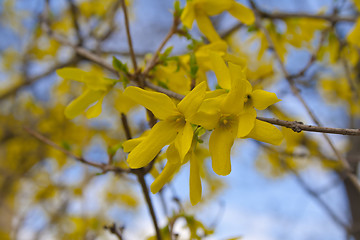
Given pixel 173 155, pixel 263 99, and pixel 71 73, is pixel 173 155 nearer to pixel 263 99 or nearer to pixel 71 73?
pixel 263 99

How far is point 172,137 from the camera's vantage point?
885 millimetres

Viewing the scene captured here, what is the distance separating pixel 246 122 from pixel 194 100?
0.53ft

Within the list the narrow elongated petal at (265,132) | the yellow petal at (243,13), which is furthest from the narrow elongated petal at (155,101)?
the yellow petal at (243,13)

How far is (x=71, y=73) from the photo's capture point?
1.21 metres

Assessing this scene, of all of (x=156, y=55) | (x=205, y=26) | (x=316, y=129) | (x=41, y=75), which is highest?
(x=41, y=75)

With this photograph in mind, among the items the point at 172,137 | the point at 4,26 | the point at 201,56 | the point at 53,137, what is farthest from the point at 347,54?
the point at 4,26

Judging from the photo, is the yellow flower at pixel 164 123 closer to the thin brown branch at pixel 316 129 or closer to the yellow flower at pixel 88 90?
the thin brown branch at pixel 316 129

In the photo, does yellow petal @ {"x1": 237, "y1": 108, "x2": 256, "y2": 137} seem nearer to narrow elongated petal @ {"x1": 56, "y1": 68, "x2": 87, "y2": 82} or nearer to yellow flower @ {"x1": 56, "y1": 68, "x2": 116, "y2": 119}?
yellow flower @ {"x1": 56, "y1": 68, "x2": 116, "y2": 119}

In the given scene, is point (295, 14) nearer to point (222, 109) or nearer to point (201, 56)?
point (201, 56)

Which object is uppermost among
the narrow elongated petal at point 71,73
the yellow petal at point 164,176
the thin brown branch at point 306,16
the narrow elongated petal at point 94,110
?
the thin brown branch at point 306,16

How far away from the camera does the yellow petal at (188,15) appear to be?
1.22m

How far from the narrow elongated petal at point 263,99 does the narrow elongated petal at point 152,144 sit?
270 mm

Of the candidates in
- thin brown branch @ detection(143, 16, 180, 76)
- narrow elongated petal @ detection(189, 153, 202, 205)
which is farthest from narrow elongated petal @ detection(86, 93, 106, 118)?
narrow elongated petal @ detection(189, 153, 202, 205)

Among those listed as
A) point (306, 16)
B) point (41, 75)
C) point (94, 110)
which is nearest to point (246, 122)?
point (94, 110)
